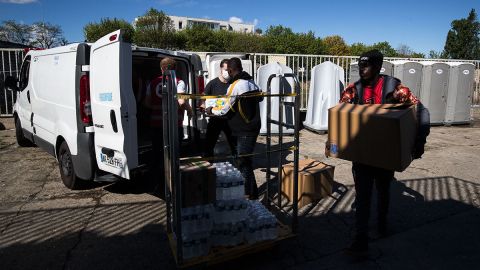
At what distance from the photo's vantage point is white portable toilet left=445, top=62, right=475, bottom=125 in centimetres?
1121

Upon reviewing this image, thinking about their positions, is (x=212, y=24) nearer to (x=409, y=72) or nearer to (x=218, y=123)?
(x=409, y=72)

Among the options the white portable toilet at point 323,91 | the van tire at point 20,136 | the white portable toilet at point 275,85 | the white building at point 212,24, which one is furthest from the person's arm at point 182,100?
the white building at point 212,24

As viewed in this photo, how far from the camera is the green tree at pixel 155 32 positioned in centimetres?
4806

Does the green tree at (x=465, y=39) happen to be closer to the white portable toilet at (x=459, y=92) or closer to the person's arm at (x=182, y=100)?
the white portable toilet at (x=459, y=92)

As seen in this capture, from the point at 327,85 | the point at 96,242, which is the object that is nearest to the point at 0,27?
the point at 327,85

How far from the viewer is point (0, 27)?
154 ft

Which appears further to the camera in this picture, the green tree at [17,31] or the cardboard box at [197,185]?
the green tree at [17,31]

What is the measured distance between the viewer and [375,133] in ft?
9.89

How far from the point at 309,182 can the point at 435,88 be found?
28.0 ft

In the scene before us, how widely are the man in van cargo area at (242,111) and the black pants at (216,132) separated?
0.64ft

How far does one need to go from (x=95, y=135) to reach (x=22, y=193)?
1.65 m

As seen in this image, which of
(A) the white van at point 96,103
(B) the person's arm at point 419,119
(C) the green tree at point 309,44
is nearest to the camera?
(B) the person's arm at point 419,119

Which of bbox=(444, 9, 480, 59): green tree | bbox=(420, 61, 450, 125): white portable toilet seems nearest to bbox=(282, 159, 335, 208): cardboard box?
bbox=(420, 61, 450, 125): white portable toilet

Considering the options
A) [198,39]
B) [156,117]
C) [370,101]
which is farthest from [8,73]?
[198,39]
